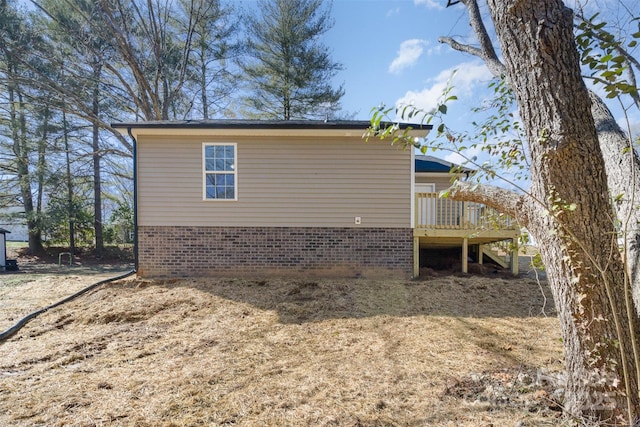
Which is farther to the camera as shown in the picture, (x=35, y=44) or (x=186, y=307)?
(x=35, y=44)

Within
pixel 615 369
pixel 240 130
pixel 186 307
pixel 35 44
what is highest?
pixel 35 44

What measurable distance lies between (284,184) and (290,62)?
9.54 metres

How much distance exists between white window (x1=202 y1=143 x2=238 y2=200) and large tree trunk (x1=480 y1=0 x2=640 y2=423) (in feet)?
19.3

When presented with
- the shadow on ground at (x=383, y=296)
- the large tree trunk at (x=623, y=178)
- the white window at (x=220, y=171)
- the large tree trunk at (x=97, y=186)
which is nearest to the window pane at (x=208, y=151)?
the white window at (x=220, y=171)

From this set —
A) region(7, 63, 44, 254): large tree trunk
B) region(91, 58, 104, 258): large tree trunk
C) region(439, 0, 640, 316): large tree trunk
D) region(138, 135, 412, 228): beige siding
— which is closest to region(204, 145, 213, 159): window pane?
region(138, 135, 412, 228): beige siding

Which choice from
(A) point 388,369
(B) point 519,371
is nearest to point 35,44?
(A) point 388,369

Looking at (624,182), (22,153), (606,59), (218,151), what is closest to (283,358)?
(624,182)

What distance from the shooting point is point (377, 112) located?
1.67 meters

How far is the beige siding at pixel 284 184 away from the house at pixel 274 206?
0.02m

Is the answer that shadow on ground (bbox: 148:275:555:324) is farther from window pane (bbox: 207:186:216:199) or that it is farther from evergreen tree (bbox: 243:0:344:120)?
evergreen tree (bbox: 243:0:344:120)

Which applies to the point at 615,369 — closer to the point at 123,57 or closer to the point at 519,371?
the point at 519,371

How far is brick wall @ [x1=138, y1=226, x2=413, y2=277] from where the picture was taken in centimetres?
680

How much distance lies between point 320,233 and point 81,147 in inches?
513

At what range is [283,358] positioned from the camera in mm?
3232
